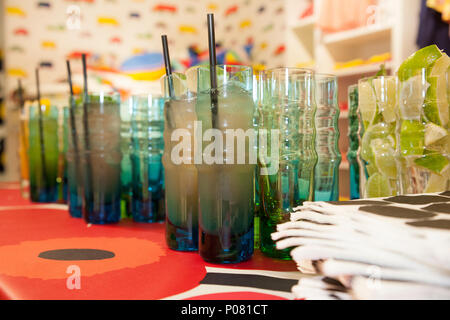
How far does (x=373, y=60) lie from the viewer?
3.35 meters

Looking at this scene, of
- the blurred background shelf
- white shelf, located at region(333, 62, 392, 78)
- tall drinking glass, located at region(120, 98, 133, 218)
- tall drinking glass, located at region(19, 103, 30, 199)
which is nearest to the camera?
tall drinking glass, located at region(120, 98, 133, 218)

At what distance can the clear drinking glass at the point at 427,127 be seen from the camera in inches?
30.0

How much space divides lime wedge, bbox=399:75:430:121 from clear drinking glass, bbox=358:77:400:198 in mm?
43

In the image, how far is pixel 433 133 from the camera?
0.76 m

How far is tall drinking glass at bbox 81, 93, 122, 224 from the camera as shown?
3.38ft

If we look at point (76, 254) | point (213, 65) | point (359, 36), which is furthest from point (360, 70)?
point (76, 254)

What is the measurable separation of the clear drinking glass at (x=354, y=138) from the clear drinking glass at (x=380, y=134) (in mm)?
48

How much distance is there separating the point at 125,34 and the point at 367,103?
443cm

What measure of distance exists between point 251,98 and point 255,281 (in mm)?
305

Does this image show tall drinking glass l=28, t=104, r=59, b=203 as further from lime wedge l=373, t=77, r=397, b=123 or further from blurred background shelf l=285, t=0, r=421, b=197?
blurred background shelf l=285, t=0, r=421, b=197

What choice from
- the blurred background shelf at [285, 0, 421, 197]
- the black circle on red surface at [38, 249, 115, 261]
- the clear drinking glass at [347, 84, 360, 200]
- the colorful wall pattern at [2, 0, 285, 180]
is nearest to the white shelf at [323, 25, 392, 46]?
the blurred background shelf at [285, 0, 421, 197]

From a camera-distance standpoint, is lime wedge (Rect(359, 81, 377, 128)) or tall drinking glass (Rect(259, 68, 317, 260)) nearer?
tall drinking glass (Rect(259, 68, 317, 260))

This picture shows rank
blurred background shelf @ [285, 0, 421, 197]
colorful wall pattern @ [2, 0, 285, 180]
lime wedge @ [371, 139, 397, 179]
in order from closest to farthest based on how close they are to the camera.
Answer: lime wedge @ [371, 139, 397, 179] → blurred background shelf @ [285, 0, 421, 197] → colorful wall pattern @ [2, 0, 285, 180]
